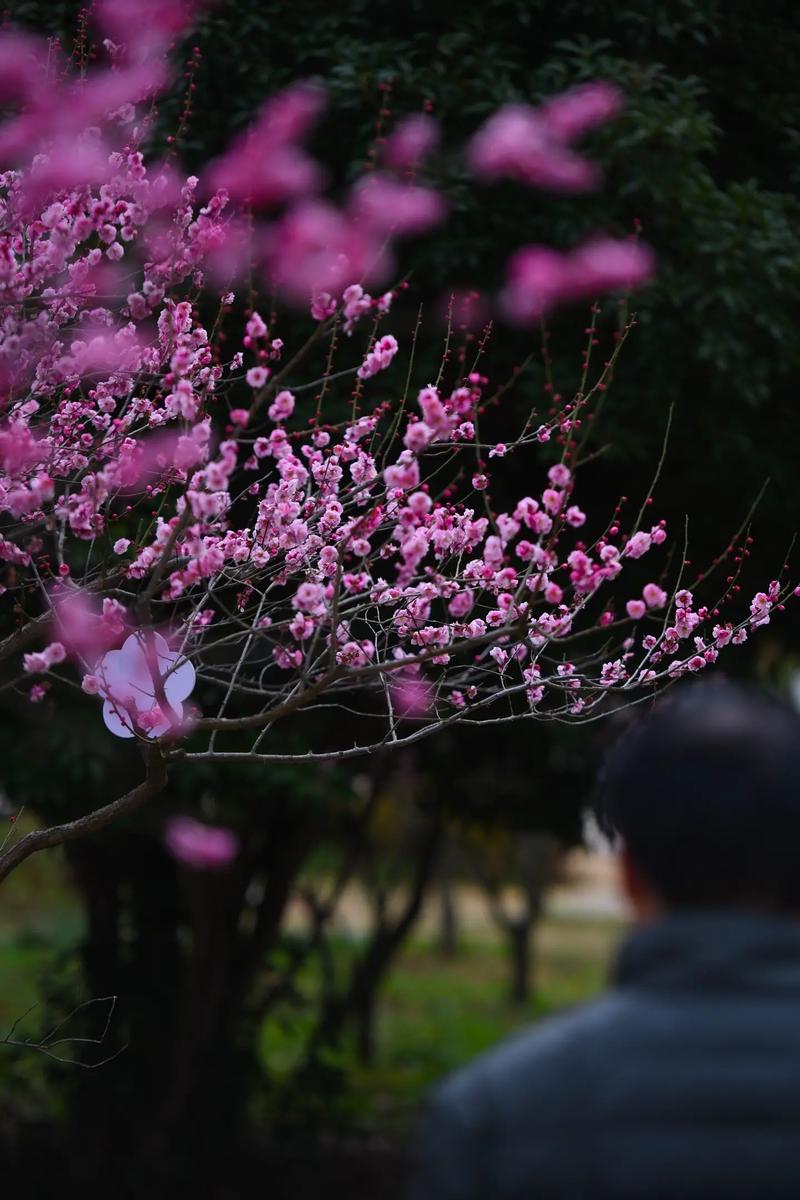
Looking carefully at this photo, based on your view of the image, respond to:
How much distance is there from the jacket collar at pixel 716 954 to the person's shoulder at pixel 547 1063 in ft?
0.15

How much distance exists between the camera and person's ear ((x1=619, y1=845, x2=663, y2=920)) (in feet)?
4.60

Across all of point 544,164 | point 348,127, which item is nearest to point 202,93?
point 348,127

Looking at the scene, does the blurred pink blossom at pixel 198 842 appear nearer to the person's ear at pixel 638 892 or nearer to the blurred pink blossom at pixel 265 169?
the blurred pink blossom at pixel 265 169

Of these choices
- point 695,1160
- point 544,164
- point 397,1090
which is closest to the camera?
point 695,1160

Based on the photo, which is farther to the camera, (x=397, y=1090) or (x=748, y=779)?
(x=397, y=1090)

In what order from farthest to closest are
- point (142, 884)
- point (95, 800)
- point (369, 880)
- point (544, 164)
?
point (369, 880)
point (142, 884)
point (95, 800)
point (544, 164)

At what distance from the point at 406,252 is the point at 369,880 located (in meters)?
12.7

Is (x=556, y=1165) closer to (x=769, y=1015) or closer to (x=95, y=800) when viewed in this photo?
(x=769, y=1015)

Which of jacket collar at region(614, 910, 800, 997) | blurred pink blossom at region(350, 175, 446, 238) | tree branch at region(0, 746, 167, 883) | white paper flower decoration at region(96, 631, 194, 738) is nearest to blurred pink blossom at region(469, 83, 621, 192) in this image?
blurred pink blossom at region(350, 175, 446, 238)

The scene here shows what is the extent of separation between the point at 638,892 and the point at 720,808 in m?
0.14

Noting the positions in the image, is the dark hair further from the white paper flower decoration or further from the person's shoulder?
the white paper flower decoration

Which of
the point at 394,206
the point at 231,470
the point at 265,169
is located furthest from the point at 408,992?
the point at 231,470

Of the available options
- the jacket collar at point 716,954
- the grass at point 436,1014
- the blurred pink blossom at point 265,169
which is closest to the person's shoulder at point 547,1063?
the jacket collar at point 716,954

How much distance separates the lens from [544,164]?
4391 millimetres
